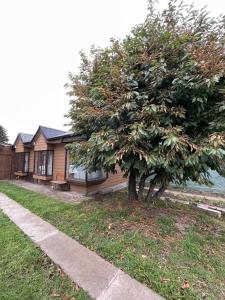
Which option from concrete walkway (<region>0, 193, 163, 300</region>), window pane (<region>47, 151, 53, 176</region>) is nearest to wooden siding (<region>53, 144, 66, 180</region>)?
window pane (<region>47, 151, 53, 176</region>)

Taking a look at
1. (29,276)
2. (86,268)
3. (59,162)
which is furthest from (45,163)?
(86,268)

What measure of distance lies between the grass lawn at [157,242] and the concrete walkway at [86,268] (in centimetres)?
14

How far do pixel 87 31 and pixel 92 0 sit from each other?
1.24m

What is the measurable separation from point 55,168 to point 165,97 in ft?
26.3

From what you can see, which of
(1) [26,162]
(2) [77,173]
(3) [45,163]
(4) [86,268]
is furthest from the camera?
(1) [26,162]

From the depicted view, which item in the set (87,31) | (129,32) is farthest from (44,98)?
(129,32)

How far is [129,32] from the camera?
14.5ft

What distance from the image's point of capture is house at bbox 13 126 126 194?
8.23m

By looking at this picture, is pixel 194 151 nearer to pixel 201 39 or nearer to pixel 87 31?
pixel 201 39

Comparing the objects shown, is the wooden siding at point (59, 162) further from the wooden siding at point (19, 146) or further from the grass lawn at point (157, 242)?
the wooden siding at point (19, 146)

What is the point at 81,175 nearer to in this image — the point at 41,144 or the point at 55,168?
the point at 55,168

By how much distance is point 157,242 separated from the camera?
3352 millimetres

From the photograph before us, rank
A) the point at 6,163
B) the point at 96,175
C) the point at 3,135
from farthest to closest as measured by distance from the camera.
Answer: the point at 3,135
the point at 6,163
the point at 96,175

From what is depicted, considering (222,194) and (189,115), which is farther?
(222,194)
